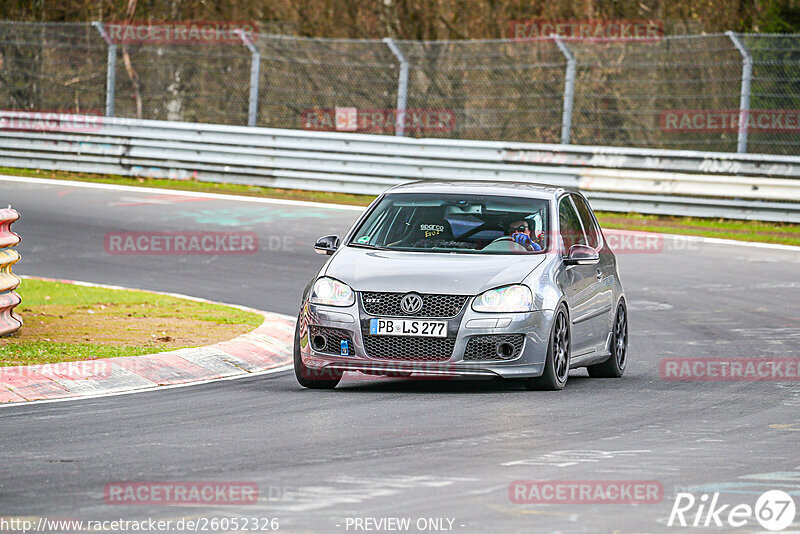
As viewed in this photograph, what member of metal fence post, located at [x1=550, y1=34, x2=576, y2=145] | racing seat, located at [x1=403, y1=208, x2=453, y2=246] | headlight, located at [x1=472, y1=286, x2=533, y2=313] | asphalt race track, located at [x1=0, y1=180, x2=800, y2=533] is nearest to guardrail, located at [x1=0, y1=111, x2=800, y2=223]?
metal fence post, located at [x1=550, y1=34, x2=576, y2=145]

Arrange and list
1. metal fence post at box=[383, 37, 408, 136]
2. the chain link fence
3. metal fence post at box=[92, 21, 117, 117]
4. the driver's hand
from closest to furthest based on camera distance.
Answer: the driver's hand
the chain link fence
metal fence post at box=[383, 37, 408, 136]
metal fence post at box=[92, 21, 117, 117]

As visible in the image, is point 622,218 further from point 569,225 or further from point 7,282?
point 7,282

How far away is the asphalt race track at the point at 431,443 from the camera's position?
6309mm

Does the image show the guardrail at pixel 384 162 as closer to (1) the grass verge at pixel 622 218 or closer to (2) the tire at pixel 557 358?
(1) the grass verge at pixel 622 218

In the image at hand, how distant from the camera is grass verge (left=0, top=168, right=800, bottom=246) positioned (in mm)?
21828

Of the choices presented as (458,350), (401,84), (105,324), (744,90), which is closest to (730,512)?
(458,350)

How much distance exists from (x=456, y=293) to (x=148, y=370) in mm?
2383

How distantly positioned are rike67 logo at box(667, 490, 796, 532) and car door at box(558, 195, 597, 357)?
408 centimetres

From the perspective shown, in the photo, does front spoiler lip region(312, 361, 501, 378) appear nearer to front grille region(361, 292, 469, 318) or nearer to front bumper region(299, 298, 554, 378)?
front bumper region(299, 298, 554, 378)

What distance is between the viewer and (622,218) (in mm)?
23344

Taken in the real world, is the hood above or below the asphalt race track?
above

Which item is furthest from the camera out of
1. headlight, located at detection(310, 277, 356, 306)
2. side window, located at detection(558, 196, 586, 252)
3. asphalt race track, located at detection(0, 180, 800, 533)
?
side window, located at detection(558, 196, 586, 252)

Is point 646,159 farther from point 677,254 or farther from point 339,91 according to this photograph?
point 339,91

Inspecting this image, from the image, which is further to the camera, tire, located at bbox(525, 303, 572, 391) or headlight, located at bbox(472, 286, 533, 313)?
tire, located at bbox(525, 303, 572, 391)
